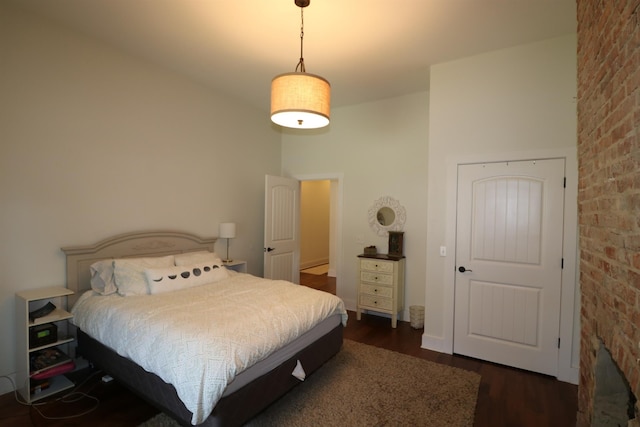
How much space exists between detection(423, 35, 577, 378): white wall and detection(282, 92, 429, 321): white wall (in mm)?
755

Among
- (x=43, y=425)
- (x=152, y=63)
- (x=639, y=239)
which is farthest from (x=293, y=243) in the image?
(x=639, y=239)

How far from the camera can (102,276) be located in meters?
2.73

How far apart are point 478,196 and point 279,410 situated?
105 inches

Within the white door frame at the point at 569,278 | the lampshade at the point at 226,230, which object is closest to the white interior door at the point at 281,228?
the lampshade at the point at 226,230

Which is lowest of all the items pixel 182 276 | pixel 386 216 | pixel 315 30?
pixel 182 276

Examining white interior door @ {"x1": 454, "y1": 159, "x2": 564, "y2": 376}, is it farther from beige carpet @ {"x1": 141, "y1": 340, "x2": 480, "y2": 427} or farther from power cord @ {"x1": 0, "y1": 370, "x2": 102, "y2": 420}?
power cord @ {"x1": 0, "y1": 370, "x2": 102, "y2": 420}

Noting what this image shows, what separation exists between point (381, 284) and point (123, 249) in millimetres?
3070

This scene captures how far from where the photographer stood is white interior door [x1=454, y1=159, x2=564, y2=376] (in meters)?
2.78

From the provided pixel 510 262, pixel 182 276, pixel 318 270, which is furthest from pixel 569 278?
pixel 318 270

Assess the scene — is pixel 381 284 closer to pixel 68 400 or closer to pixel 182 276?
pixel 182 276

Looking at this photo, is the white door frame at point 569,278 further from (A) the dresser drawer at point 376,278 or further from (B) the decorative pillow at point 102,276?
(B) the decorative pillow at point 102,276

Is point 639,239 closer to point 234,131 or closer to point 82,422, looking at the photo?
point 82,422

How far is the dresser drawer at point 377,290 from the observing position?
158 inches

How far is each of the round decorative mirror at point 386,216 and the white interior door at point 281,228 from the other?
4.24ft
